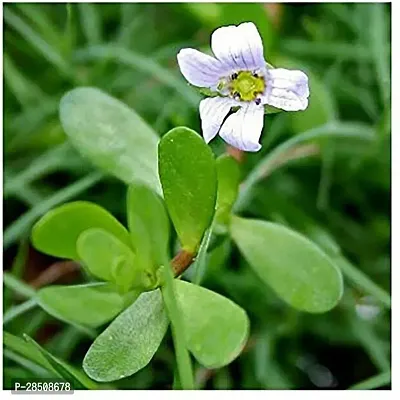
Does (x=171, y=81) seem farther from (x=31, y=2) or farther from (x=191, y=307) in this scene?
(x=191, y=307)

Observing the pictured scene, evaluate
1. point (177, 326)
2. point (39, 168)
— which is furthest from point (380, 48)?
point (177, 326)

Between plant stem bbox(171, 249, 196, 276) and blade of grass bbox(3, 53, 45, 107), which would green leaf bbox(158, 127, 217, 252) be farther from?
blade of grass bbox(3, 53, 45, 107)

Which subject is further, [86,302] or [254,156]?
[254,156]

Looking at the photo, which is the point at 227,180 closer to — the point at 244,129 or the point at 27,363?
the point at 244,129

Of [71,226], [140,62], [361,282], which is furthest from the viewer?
[140,62]

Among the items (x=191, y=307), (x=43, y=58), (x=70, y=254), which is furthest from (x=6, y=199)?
(x=191, y=307)

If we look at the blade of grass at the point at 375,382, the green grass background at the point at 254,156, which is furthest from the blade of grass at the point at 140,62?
the blade of grass at the point at 375,382

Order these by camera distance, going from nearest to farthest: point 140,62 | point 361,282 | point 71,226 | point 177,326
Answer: point 177,326, point 71,226, point 361,282, point 140,62
